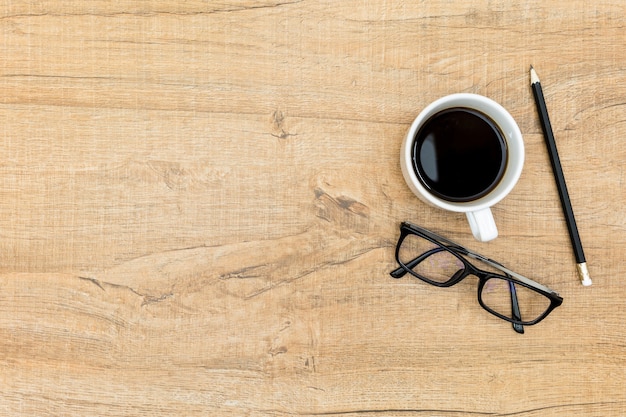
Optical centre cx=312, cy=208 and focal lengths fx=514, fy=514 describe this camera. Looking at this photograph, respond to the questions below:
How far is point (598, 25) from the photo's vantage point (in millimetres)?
642

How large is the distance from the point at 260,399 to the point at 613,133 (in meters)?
0.56

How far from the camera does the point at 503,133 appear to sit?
23.1 inches

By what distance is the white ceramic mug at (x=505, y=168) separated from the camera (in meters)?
0.56

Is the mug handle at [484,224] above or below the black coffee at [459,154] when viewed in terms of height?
below

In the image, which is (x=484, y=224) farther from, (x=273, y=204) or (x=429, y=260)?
(x=273, y=204)

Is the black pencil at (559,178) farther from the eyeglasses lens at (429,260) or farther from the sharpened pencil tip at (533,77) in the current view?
the eyeglasses lens at (429,260)

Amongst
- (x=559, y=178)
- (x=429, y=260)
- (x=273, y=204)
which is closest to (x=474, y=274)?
(x=429, y=260)

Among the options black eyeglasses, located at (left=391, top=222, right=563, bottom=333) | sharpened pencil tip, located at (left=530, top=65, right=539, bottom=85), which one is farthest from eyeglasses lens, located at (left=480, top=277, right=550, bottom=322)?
sharpened pencil tip, located at (left=530, top=65, right=539, bottom=85)

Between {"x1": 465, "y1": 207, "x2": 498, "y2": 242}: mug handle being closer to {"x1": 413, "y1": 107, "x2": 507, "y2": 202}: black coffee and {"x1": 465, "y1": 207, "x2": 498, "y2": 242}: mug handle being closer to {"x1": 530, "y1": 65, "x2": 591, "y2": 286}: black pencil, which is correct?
{"x1": 413, "y1": 107, "x2": 507, "y2": 202}: black coffee

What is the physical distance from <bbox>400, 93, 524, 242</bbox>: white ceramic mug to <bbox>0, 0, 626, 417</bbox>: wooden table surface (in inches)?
2.6

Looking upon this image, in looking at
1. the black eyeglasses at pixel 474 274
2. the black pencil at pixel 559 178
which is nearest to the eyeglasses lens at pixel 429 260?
the black eyeglasses at pixel 474 274

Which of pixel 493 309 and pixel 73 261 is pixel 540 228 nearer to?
pixel 493 309

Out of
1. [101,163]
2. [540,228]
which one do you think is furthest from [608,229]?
[101,163]

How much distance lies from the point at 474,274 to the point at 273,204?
263 mm
